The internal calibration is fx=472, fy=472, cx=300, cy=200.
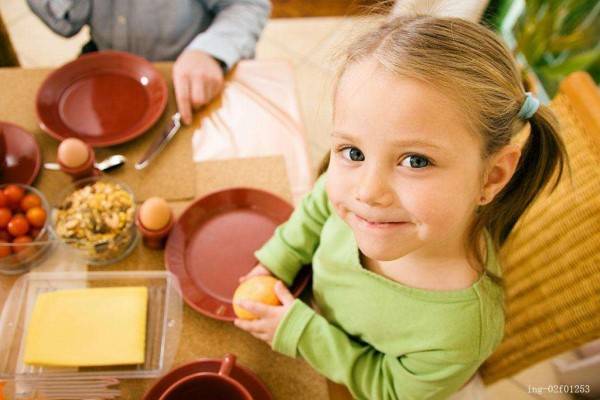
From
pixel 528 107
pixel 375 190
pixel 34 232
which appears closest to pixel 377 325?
pixel 375 190

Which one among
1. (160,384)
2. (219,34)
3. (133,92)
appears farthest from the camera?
(219,34)

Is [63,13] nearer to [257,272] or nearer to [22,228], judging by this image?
[22,228]

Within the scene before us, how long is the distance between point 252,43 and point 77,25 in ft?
1.58

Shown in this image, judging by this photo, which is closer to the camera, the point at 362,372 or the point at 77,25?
the point at 362,372

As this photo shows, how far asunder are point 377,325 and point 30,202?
2.08ft

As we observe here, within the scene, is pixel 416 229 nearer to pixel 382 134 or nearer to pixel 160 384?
pixel 382 134

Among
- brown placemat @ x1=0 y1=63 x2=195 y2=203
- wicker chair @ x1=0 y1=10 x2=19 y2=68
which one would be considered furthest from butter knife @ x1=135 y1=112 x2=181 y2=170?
wicker chair @ x1=0 y1=10 x2=19 y2=68

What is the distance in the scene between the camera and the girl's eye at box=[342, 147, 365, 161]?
0.61 m

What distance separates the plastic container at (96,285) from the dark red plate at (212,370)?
3 cm

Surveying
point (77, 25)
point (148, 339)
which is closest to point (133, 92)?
point (77, 25)

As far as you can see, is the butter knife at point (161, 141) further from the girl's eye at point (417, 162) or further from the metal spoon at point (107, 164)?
the girl's eye at point (417, 162)

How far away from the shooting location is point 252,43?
1285 millimetres

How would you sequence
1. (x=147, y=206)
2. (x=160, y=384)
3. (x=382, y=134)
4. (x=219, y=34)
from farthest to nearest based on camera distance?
(x=219, y=34), (x=147, y=206), (x=160, y=384), (x=382, y=134)

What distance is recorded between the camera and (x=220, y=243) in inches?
35.1
